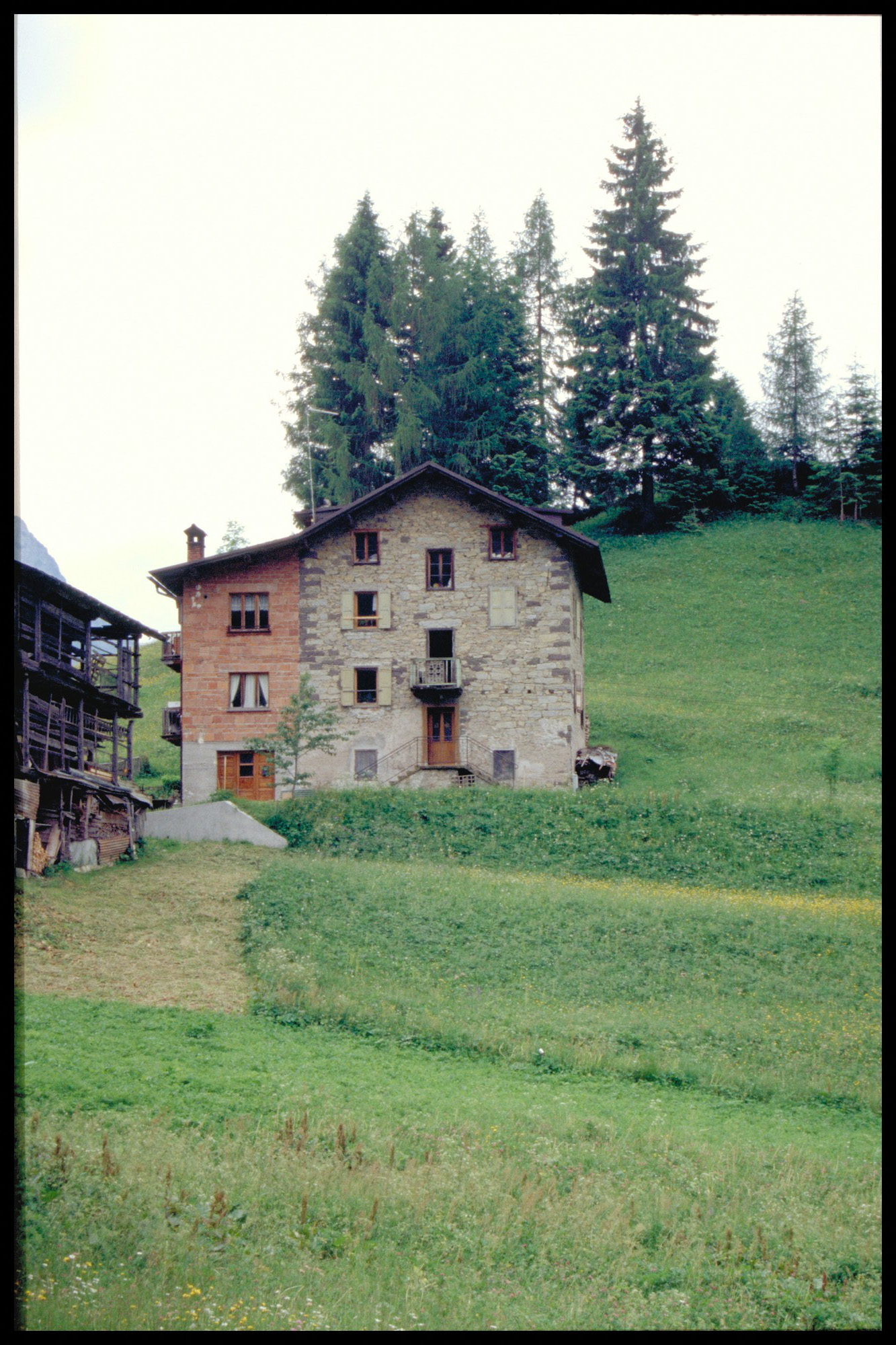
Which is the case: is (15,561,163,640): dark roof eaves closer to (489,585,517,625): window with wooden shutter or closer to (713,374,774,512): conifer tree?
(489,585,517,625): window with wooden shutter

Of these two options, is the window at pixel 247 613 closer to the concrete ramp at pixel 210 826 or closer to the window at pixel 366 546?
the window at pixel 366 546

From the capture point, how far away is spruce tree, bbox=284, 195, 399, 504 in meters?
61.6

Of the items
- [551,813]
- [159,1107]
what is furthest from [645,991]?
[551,813]

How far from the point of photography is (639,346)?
6669 centimetres

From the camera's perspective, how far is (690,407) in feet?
209

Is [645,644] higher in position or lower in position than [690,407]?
lower

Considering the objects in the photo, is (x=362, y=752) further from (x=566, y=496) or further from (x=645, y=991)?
(x=566, y=496)

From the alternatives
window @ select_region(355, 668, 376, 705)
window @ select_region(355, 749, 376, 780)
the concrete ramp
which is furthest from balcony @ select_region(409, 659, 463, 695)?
the concrete ramp

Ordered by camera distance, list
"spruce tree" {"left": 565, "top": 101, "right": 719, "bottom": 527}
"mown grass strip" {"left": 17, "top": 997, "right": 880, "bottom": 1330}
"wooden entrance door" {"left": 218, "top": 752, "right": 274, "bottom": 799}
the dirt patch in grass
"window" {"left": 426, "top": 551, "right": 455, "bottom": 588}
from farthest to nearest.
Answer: "spruce tree" {"left": 565, "top": 101, "right": 719, "bottom": 527} < "window" {"left": 426, "top": 551, "right": 455, "bottom": 588} < "wooden entrance door" {"left": 218, "top": 752, "right": 274, "bottom": 799} < the dirt patch in grass < "mown grass strip" {"left": 17, "top": 997, "right": 880, "bottom": 1330}

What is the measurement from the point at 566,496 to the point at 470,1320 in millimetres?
66750

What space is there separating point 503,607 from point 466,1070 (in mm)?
24268

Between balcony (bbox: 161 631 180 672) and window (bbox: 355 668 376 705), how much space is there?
22.5ft

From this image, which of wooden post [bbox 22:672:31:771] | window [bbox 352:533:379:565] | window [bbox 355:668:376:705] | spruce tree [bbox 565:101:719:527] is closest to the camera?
wooden post [bbox 22:672:31:771]

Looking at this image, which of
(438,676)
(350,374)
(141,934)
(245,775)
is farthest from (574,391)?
(141,934)
